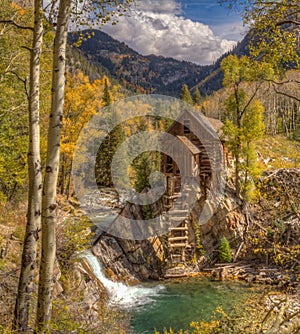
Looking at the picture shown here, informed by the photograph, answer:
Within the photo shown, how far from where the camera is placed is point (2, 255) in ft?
34.8

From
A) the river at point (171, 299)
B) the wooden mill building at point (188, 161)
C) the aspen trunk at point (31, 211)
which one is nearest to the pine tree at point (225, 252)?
the wooden mill building at point (188, 161)

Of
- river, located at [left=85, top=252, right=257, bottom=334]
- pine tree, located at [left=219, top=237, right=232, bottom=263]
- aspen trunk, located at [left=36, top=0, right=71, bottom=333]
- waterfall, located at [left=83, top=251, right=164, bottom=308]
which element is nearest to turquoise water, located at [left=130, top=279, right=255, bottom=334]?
→ river, located at [left=85, top=252, right=257, bottom=334]

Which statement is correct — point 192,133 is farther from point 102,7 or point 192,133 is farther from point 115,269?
point 102,7

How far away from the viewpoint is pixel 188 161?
22.5 metres

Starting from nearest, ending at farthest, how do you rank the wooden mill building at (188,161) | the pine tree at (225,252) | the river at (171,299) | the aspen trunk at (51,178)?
the aspen trunk at (51,178) < the river at (171,299) < the pine tree at (225,252) < the wooden mill building at (188,161)

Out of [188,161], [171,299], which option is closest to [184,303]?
[171,299]

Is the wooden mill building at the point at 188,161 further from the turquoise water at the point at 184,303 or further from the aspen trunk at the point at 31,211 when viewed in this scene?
the aspen trunk at the point at 31,211

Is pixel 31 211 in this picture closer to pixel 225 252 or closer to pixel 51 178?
pixel 51 178

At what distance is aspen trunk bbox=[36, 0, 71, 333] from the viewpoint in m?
5.25

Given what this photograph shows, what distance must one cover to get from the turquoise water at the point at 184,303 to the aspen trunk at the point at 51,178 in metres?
8.54

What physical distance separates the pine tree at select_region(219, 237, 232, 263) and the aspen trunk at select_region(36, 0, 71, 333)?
1732cm

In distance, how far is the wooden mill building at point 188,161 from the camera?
70.8 ft

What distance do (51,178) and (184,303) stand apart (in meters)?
13.2

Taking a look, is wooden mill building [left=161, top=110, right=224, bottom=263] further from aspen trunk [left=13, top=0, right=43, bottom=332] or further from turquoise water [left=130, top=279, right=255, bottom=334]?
aspen trunk [left=13, top=0, right=43, bottom=332]
